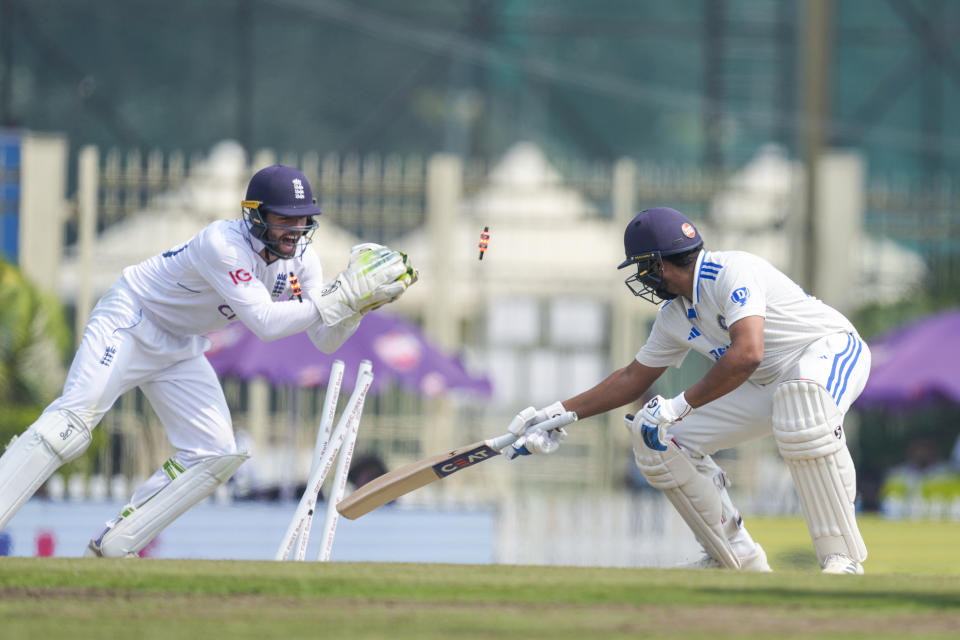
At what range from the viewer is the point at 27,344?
44.8ft

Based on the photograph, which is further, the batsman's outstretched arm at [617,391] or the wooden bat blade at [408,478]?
the batsman's outstretched arm at [617,391]

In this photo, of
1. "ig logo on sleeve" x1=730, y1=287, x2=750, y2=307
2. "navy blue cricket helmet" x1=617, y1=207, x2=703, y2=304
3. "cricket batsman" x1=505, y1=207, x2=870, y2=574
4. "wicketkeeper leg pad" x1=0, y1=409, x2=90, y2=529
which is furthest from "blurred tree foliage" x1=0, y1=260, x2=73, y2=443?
"ig logo on sleeve" x1=730, y1=287, x2=750, y2=307

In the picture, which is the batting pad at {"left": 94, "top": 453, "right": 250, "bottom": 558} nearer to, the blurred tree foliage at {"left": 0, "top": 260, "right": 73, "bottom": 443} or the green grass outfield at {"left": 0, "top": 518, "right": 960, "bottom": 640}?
the green grass outfield at {"left": 0, "top": 518, "right": 960, "bottom": 640}

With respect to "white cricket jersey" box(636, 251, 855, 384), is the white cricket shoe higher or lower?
lower

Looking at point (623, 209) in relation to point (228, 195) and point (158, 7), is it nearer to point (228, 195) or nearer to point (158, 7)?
point (228, 195)

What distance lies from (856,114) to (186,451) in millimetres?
22684

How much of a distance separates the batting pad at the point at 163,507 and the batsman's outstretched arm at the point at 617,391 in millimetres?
1424

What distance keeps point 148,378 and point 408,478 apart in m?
1.14

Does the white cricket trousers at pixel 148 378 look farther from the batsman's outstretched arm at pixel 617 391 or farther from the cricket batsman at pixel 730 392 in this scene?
the batsman's outstretched arm at pixel 617 391

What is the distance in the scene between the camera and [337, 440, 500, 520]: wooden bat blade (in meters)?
6.79

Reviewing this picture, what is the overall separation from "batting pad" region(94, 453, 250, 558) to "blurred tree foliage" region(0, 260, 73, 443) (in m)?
6.65

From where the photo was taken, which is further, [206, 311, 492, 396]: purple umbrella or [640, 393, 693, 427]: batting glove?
[206, 311, 492, 396]: purple umbrella

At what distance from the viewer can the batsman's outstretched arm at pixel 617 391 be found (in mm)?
6949

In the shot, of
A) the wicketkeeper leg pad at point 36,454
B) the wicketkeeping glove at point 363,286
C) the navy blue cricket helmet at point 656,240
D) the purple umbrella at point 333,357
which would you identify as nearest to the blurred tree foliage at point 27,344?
the purple umbrella at point 333,357
